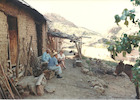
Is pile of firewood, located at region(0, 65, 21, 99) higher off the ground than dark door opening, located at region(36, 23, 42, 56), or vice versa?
dark door opening, located at region(36, 23, 42, 56)

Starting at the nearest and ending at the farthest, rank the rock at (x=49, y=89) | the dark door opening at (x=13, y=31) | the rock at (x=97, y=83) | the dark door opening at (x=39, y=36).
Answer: the rock at (x=49, y=89) → the dark door opening at (x=13, y=31) → the rock at (x=97, y=83) → the dark door opening at (x=39, y=36)

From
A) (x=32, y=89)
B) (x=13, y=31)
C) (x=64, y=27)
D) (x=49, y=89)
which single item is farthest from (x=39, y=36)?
(x=64, y=27)

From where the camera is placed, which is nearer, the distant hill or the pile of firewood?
the pile of firewood

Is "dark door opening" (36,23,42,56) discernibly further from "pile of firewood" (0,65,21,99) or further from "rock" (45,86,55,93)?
"pile of firewood" (0,65,21,99)

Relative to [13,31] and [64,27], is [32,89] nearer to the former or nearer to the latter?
[13,31]

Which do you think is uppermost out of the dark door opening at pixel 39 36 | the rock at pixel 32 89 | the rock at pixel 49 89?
the dark door opening at pixel 39 36

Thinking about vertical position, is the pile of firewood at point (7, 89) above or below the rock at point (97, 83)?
above

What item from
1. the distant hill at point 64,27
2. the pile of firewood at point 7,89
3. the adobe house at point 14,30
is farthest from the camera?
the distant hill at point 64,27

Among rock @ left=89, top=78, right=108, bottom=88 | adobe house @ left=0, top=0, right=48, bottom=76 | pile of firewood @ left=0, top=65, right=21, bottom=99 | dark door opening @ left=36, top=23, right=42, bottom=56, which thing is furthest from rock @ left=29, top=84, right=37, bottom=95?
dark door opening @ left=36, top=23, right=42, bottom=56

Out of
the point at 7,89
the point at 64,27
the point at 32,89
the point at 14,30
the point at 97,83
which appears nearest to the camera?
the point at 7,89

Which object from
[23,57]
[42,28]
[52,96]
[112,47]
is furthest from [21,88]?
[42,28]

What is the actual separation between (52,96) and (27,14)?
4.39 meters

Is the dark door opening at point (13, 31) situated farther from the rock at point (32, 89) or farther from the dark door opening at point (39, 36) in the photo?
the dark door opening at point (39, 36)

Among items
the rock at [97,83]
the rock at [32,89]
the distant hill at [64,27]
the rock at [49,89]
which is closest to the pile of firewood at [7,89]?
the rock at [32,89]
